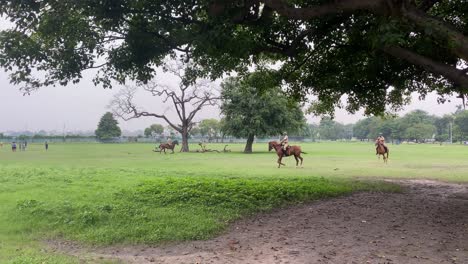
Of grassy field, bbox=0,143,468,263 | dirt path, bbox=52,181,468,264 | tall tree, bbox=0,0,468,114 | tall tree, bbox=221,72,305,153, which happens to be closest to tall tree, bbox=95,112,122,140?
tall tree, bbox=221,72,305,153

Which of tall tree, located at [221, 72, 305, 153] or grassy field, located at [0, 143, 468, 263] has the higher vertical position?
tall tree, located at [221, 72, 305, 153]

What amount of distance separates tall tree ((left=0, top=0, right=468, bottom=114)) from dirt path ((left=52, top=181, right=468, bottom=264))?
2.97 metres

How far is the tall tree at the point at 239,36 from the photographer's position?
816cm

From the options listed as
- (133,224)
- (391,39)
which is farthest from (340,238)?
(133,224)

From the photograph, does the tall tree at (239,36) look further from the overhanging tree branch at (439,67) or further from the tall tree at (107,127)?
the tall tree at (107,127)

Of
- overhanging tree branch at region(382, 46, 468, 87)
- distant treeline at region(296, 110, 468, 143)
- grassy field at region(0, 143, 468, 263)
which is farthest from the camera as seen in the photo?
distant treeline at region(296, 110, 468, 143)

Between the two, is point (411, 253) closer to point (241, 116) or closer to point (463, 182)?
point (463, 182)

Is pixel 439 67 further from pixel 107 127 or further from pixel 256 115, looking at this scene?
pixel 107 127

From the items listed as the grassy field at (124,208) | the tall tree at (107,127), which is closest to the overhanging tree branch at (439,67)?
the grassy field at (124,208)

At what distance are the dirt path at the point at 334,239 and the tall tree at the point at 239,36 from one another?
2970mm

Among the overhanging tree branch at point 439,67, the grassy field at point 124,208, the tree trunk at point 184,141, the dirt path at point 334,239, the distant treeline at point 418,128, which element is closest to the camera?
the dirt path at point 334,239

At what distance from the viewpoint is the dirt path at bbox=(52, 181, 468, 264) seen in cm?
664

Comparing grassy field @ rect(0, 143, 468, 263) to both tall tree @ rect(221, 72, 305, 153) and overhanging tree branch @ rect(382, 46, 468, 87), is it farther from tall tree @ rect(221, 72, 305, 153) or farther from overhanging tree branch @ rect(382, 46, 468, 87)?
tall tree @ rect(221, 72, 305, 153)

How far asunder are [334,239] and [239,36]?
181 inches
